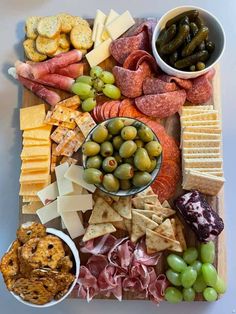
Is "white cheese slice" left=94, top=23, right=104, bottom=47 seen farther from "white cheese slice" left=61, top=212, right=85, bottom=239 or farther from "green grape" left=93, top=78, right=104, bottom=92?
"white cheese slice" left=61, top=212, right=85, bottom=239

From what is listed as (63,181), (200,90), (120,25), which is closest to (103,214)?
(63,181)

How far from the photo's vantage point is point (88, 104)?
63.5 inches

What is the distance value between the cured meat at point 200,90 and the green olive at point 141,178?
333 mm

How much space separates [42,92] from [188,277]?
0.74 meters

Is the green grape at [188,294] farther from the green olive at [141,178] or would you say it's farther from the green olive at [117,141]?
the green olive at [117,141]

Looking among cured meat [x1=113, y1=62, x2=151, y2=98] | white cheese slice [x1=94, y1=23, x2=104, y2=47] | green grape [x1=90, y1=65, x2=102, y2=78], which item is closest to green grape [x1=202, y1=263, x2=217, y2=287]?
cured meat [x1=113, y1=62, x2=151, y2=98]

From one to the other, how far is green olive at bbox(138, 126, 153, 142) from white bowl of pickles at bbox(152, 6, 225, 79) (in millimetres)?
233

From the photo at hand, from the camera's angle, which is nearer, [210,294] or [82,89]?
[210,294]

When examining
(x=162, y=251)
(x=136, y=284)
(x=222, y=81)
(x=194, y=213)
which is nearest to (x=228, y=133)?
(x=222, y=81)

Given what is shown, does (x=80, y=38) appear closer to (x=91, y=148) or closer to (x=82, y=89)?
(x=82, y=89)

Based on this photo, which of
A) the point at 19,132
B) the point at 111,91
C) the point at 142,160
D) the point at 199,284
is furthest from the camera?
the point at 19,132

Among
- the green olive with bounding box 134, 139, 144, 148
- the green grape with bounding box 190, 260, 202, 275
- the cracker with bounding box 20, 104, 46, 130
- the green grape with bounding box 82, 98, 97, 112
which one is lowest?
the green grape with bounding box 190, 260, 202, 275

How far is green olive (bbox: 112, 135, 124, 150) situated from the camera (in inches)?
57.6

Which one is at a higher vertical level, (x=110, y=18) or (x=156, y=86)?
(x=110, y=18)
